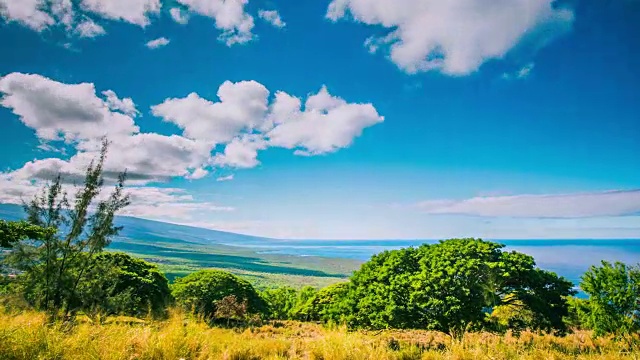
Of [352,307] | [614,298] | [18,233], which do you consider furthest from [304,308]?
[18,233]

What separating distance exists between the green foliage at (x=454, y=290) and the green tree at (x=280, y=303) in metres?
28.4

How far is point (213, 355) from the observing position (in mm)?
6031

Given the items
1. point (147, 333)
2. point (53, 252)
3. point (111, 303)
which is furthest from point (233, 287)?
point (147, 333)

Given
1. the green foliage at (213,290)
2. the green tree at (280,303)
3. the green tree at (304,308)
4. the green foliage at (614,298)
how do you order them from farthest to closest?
the green tree at (280,303) < the green tree at (304,308) < the green foliage at (213,290) < the green foliage at (614,298)

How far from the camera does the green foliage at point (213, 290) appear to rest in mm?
34375

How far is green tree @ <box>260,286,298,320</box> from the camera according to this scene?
1788 inches

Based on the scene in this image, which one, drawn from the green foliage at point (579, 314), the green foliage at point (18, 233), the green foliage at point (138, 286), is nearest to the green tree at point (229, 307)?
the green foliage at point (138, 286)

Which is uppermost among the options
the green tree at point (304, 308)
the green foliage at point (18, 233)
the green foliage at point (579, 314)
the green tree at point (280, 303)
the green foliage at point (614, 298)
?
the green foliage at point (18, 233)

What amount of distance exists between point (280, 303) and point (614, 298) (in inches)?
1596

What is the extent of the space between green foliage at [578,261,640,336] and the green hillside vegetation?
0.06m

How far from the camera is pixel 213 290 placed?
35156 millimetres

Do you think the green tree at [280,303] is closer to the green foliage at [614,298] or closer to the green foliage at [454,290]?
the green foliage at [454,290]

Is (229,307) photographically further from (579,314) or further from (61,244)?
(579,314)

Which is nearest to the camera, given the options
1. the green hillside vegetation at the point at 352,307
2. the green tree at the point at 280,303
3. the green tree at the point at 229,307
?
the green hillside vegetation at the point at 352,307
